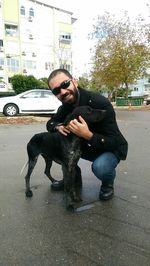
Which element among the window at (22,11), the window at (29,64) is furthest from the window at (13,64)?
the window at (22,11)

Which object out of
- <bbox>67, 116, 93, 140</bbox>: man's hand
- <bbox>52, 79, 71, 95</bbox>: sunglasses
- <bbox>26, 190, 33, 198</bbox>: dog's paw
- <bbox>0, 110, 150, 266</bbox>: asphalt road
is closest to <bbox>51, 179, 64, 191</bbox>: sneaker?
<bbox>0, 110, 150, 266</bbox>: asphalt road

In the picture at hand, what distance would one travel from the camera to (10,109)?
1862cm

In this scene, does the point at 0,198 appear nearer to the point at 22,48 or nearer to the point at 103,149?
the point at 103,149

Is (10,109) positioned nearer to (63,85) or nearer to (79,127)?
(63,85)

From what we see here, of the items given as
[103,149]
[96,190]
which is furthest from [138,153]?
[103,149]

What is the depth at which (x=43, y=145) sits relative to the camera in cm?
421

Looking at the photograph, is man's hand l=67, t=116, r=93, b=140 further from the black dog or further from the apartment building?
the apartment building

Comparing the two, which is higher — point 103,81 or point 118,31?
point 118,31

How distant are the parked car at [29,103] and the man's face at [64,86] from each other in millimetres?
14864

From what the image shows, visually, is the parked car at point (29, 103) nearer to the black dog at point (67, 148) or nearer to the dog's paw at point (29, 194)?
the dog's paw at point (29, 194)

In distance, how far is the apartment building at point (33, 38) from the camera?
59.2 metres

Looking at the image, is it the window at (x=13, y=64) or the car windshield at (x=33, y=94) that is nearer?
the car windshield at (x=33, y=94)

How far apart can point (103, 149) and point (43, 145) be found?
2.37ft

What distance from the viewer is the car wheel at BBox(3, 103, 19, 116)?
1852 centimetres
